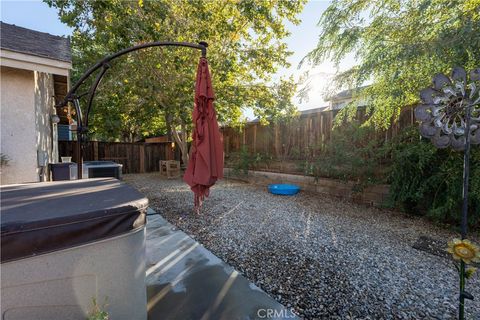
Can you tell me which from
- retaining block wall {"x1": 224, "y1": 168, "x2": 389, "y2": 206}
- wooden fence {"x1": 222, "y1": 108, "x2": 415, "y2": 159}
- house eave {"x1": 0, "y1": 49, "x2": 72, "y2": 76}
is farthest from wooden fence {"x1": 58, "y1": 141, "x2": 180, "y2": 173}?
house eave {"x1": 0, "y1": 49, "x2": 72, "y2": 76}

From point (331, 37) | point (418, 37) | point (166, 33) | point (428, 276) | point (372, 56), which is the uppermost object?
point (166, 33)

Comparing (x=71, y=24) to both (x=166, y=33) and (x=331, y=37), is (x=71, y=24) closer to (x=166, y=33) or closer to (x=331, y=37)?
(x=166, y=33)

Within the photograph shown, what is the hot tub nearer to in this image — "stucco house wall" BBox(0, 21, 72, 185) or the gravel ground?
the gravel ground

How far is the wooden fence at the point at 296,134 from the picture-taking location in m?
5.35

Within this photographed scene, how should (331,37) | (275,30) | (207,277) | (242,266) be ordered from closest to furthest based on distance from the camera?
(207,277), (242,266), (331,37), (275,30)

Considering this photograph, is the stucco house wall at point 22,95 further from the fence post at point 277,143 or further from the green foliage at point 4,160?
the fence post at point 277,143

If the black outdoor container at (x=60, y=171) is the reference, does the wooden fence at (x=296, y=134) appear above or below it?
above

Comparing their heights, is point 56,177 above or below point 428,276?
above

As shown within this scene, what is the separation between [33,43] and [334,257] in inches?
232

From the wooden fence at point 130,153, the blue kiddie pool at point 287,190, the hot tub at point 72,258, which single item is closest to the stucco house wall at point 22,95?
the hot tub at point 72,258

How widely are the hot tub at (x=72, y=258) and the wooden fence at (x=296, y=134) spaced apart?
527 centimetres

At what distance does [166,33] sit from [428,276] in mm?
6340

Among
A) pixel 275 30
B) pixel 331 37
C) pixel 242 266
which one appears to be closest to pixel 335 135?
pixel 331 37

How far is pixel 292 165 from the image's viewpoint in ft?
23.3
